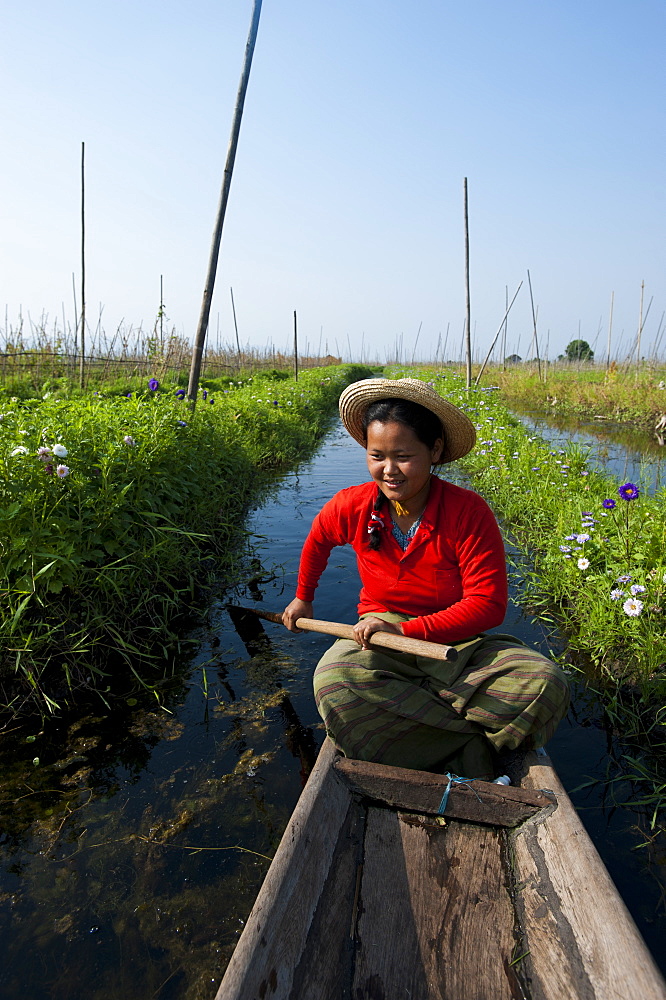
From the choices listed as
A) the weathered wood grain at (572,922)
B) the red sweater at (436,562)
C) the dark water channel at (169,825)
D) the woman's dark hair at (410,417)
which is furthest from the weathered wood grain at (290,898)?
the woman's dark hair at (410,417)

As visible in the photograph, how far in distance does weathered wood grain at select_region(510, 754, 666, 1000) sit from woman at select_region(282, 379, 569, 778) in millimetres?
327

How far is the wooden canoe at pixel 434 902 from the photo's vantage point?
3.88 feet

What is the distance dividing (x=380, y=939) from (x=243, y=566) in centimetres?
295

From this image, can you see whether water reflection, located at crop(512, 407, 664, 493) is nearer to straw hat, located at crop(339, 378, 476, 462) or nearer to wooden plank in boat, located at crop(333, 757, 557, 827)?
straw hat, located at crop(339, 378, 476, 462)

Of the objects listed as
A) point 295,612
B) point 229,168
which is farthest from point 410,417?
point 229,168

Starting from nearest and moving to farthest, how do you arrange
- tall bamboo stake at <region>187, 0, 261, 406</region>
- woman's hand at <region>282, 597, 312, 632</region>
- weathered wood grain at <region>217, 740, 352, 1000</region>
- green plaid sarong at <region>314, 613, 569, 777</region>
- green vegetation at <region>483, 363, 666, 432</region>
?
weathered wood grain at <region>217, 740, 352, 1000</region>
green plaid sarong at <region>314, 613, 569, 777</region>
woman's hand at <region>282, 597, 312, 632</region>
tall bamboo stake at <region>187, 0, 261, 406</region>
green vegetation at <region>483, 363, 666, 432</region>

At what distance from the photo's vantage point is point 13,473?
255 cm

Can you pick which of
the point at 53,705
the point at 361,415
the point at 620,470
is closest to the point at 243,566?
the point at 53,705

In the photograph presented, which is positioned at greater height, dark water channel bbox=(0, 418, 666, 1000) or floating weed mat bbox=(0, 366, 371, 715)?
floating weed mat bbox=(0, 366, 371, 715)

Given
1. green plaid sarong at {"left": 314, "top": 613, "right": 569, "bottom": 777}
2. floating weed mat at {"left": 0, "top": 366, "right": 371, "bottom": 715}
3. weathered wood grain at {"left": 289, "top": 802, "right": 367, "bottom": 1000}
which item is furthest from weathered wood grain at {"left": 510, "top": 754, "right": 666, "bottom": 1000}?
floating weed mat at {"left": 0, "top": 366, "right": 371, "bottom": 715}

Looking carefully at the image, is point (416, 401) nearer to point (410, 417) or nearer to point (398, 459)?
point (410, 417)

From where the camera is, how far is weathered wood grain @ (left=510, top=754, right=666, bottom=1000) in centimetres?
112

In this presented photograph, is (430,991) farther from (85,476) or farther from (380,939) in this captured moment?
(85,476)

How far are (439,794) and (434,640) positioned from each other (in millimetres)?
451
